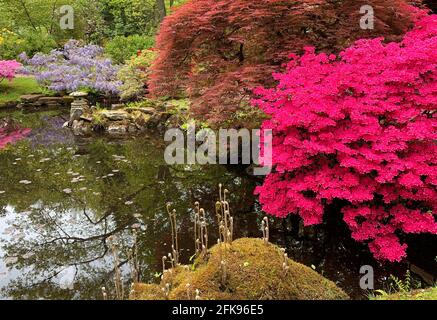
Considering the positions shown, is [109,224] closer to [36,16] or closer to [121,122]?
[121,122]

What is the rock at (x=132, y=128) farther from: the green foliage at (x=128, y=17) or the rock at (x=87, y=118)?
the green foliage at (x=128, y=17)

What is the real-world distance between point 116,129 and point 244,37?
651cm

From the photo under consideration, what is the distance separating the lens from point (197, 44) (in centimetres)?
678

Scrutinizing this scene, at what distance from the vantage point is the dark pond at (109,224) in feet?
16.2

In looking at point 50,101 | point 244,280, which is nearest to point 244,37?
point 244,280

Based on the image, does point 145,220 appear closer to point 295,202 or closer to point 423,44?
point 295,202

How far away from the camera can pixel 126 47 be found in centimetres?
1820

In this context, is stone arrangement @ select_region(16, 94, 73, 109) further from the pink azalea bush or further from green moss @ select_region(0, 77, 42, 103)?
the pink azalea bush

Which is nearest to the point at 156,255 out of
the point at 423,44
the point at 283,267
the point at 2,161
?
the point at 283,267

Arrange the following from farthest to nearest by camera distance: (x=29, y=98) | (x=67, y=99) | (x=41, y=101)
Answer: (x=67, y=99)
(x=41, y=101)
(x=29, y=98)

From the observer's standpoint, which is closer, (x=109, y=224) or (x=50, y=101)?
(x=109, y=224)

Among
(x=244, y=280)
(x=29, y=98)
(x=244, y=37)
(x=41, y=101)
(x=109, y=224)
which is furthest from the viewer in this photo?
(x=41, y=101)

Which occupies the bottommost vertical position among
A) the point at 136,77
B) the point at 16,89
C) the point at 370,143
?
the point at 370,143

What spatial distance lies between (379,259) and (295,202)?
1.20 m
